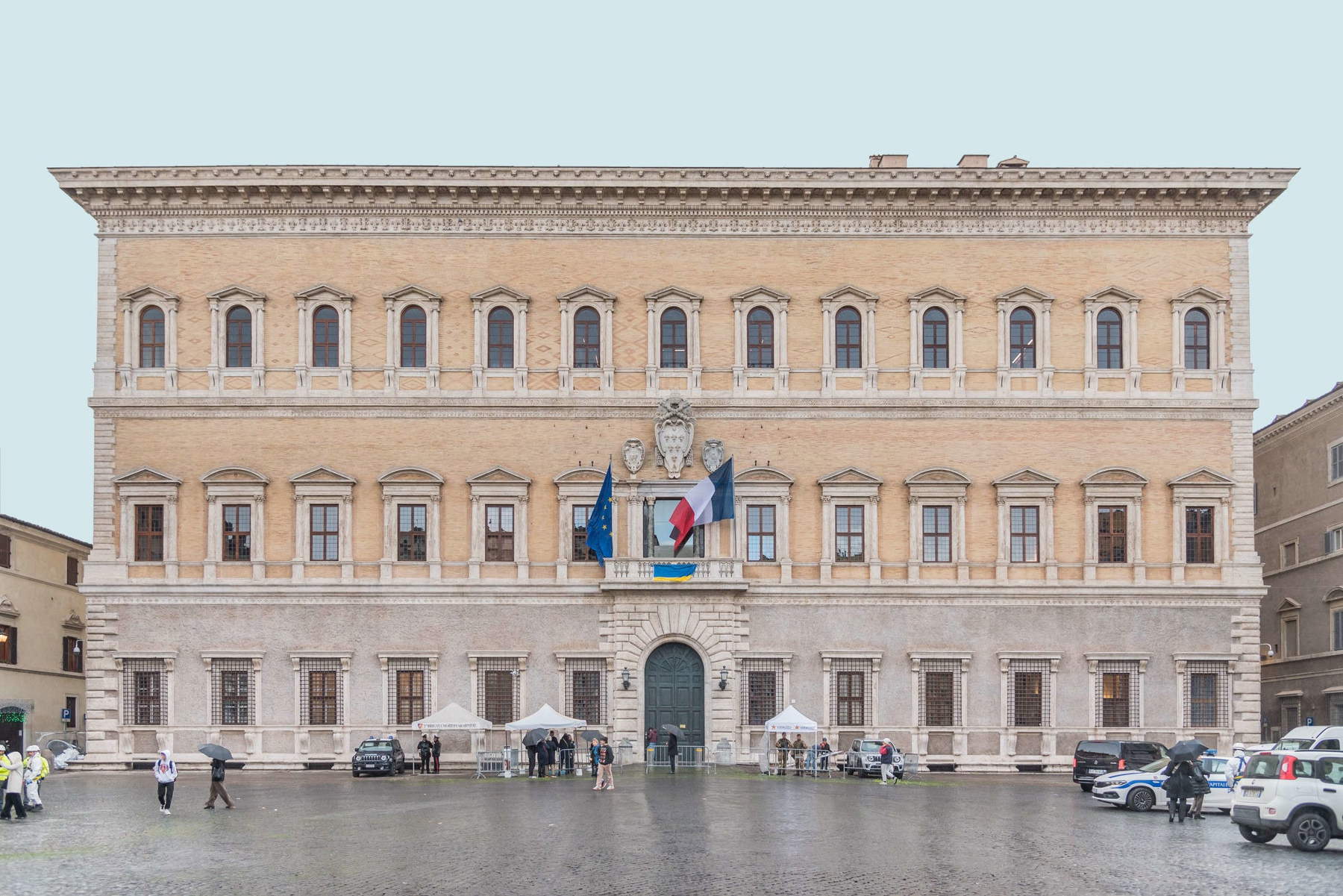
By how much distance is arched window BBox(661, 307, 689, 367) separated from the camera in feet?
167

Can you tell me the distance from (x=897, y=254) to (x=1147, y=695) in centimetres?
1543

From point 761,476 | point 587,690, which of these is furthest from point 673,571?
point 587,690

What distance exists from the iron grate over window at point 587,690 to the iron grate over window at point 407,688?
13.9ft

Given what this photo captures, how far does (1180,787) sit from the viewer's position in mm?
31781

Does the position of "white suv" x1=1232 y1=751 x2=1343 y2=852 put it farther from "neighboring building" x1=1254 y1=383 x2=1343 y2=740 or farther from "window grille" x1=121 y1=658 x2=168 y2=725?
"window grille" x1=121 y1=658 x2=168 y2=725

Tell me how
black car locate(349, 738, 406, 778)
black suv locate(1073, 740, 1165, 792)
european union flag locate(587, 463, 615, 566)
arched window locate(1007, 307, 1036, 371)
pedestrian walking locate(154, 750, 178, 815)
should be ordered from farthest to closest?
arched window locate(1007, 307, 1036, 371)
european union flag locate(587, 463, 615, 566)
black car locate(349, 738, 406, 778)
black suv locate(1073, 740, 1165, 792)
pedestrian walking locate(154, 750, 178, 815)

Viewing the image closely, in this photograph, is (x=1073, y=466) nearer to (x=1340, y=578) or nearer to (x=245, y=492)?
(x=1340, y=578)

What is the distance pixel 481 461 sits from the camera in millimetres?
50281

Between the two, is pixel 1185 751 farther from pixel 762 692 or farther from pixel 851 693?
pixel 762 692

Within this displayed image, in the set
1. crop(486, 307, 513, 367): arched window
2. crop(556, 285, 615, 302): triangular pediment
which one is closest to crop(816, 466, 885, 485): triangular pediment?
crop(556, 285, 615, 302): triangular pediment

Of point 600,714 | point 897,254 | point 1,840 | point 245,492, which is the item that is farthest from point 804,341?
point 1,840

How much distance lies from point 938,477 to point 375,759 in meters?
18.6

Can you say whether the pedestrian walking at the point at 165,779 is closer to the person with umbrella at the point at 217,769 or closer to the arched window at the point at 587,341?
the person with umbrella at the point at 217,769

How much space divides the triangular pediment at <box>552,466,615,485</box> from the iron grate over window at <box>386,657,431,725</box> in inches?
269
